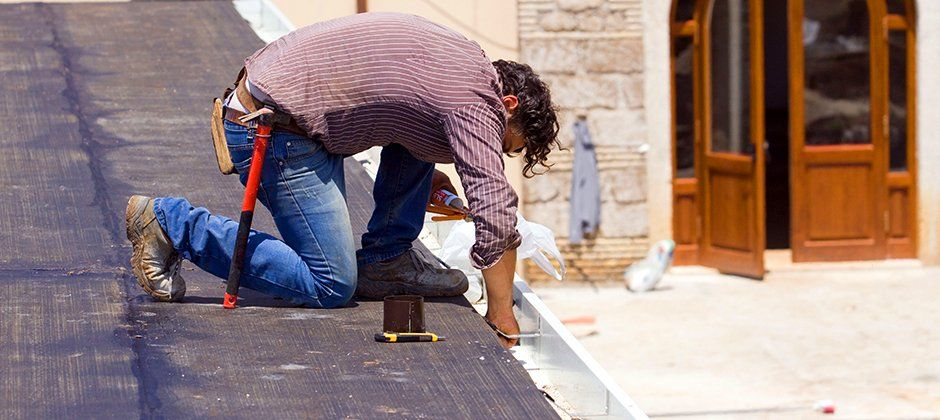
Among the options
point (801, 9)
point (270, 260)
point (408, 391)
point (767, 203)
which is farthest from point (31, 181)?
point (767, 203)

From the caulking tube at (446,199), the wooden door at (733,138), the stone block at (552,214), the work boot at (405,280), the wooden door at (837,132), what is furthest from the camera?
the stone block at (552,214)

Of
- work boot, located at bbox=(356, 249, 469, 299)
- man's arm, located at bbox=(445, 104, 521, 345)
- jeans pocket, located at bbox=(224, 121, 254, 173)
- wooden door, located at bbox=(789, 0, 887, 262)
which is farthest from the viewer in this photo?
wooden door, located at bbox=(789, 0, 887, 262)

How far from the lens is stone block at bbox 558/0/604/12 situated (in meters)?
A: 13.2

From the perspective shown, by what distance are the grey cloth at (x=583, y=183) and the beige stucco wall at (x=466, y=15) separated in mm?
505

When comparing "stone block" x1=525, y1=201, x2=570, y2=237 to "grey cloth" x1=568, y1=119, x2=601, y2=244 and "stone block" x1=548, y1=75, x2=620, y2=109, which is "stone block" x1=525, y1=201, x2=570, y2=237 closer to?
"grey cloth" x1=568, y1=119, x2=601, y2=244

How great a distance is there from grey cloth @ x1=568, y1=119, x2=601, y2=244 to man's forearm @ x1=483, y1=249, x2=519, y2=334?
8.31 metres

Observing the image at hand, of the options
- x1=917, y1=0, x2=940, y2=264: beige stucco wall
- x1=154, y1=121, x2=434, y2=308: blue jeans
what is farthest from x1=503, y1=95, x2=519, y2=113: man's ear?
x1=917, y1=0, x2=940, y2=264: beige stucco wall

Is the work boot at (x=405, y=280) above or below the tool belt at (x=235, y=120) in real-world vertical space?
below

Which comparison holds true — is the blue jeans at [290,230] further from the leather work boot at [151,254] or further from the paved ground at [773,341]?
the paved ground at [773,341]

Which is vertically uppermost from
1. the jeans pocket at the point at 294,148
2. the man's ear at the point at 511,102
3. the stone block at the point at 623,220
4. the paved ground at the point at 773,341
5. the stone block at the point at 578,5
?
the stone block at the point at 578,5

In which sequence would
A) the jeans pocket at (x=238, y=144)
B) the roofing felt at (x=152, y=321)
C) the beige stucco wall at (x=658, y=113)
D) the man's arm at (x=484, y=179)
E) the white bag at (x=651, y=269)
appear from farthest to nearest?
the beige stucco wall at (x=658, y=113) < the white bag at (x=651, y=269) < the jeans pocket at (x=238, y=144) < the man's arm at (x=484, y=179) < the roofing felt at (x=152, y=321)

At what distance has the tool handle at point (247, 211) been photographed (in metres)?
5.06

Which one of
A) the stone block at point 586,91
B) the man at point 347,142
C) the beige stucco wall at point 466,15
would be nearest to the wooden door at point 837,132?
the stone block at point 586,91

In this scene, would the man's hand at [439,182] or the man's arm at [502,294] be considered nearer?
the man's arm at [502,294]
